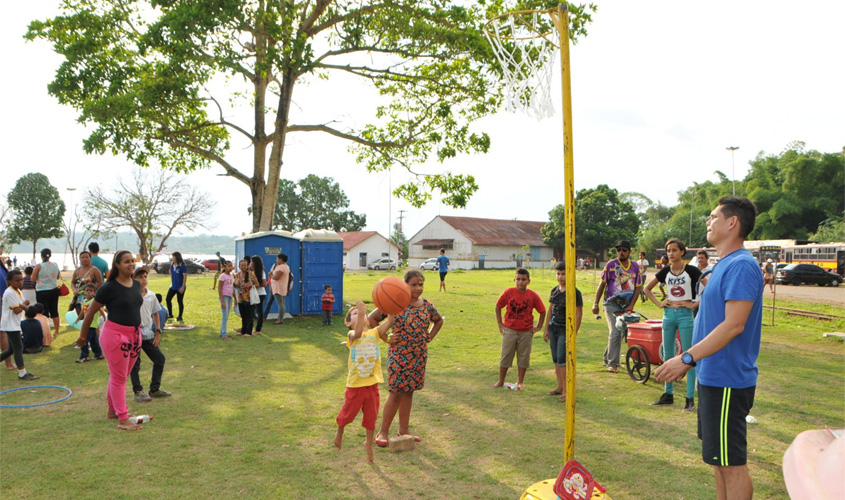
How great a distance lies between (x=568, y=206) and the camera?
3871mm

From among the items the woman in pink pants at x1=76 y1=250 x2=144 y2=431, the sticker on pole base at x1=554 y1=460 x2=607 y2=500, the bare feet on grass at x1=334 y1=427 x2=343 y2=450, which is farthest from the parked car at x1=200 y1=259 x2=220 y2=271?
the sticker on pole base at x1=554 y1=460 x2=607 y2=500

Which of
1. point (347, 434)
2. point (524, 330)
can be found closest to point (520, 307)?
point (524, 330)

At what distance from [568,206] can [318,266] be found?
1289 centimetres

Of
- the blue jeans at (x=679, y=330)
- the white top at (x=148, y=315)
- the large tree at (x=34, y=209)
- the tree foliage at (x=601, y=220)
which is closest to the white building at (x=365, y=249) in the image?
the tree foliage at (x=601, y=220)

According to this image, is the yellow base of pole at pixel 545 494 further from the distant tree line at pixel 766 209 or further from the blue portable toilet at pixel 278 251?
the distant tree line at pixel 766 209

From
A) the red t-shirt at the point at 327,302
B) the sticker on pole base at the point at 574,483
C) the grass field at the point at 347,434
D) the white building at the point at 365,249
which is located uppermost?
the white building at the point at 365,249

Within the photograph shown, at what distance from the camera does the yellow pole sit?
3.89m

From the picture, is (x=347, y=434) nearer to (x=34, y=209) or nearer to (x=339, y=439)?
(x=339, y=439)

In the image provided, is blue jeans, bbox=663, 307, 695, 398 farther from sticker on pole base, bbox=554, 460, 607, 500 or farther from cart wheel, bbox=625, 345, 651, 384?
sticker on pole base, bbox=554, 460, 607, 500

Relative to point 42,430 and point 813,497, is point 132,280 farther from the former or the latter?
point 813,497

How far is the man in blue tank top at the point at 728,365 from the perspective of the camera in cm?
347

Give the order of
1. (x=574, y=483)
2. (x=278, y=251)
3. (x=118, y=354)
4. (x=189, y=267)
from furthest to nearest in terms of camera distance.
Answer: (x=189, y=267), (x=278, y=251), (x=118, y=354), (x=574, y=483)

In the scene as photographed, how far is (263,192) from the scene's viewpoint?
19.1m

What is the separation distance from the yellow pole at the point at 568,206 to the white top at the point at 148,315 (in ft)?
18.3
